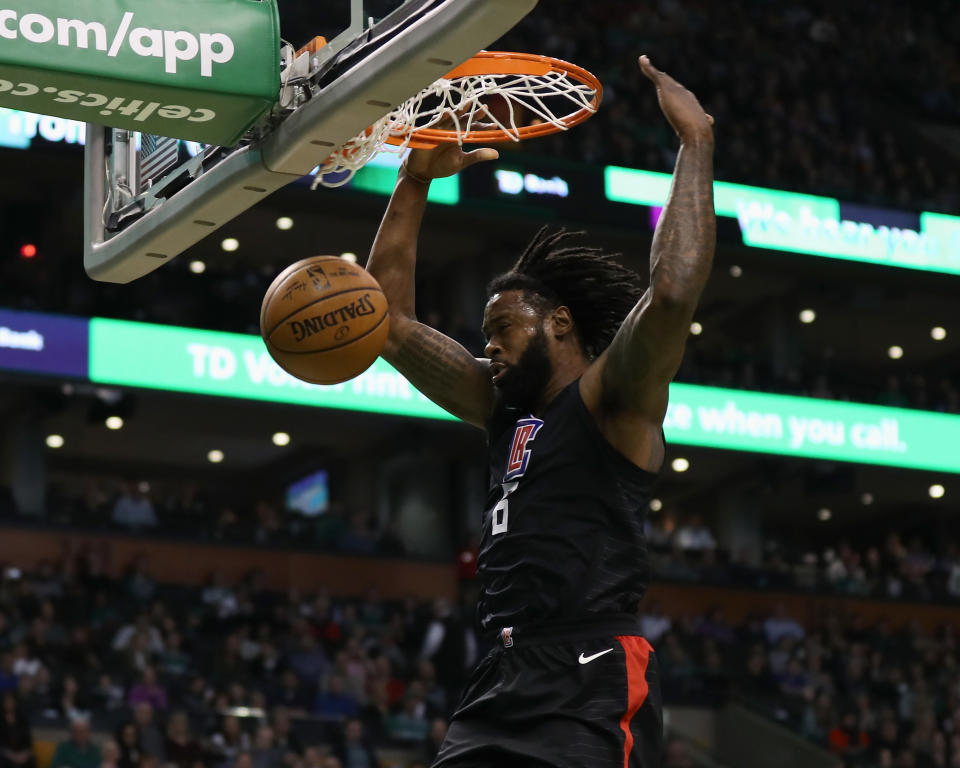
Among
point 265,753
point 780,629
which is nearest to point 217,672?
point 265,753

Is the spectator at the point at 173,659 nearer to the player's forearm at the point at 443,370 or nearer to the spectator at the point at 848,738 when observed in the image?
the spectator at the point at 848,738

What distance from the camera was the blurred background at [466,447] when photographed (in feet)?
53.4

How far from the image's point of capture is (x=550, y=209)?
2142 cm

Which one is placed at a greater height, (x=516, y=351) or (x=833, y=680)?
(x=516, y=351)

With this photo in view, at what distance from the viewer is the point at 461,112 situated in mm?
5367

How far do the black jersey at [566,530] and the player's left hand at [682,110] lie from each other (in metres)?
0.69

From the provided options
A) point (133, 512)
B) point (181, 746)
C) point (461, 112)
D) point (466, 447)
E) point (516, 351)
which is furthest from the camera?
point (466, 447)

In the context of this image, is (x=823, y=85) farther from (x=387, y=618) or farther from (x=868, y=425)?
(x=387, y=618)

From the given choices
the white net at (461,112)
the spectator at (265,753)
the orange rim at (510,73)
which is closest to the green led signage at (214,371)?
the spectator at (265,753)

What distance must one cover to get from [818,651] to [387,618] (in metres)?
5.75

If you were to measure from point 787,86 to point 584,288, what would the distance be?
23646 millimetres

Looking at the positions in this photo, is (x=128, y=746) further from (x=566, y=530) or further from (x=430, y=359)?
(x=566, y=530)

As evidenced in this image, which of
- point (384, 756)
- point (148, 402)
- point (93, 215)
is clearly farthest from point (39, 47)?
point (148, 402)

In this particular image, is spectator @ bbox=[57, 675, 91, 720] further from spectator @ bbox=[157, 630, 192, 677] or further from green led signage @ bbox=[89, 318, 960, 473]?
green led signage @ bbox=[89, 318, 960, 473]
